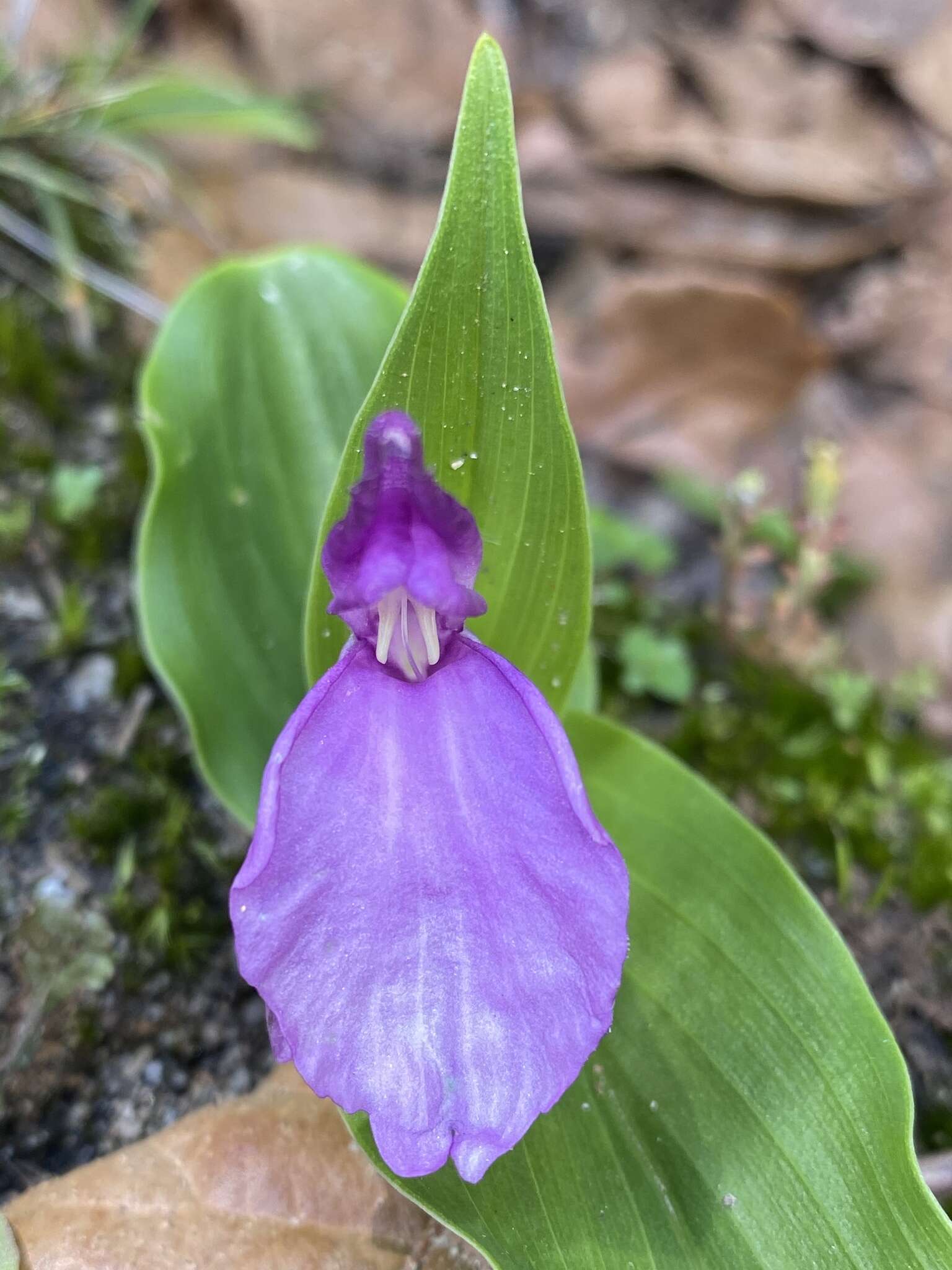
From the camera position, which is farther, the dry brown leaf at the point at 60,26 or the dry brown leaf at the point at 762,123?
the dry brown leaf at the point at 762,123

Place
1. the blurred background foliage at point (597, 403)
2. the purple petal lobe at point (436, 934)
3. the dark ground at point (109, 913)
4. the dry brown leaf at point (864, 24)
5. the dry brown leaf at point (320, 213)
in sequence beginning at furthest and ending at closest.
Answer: the dry brown leaf at point (320, 213) → the dry brown leaf at point (864, 24) → the blurred background foliage at point (597, 403) → the dark ground at point (109, 913) → the purple petal lobe at point (436, 934)

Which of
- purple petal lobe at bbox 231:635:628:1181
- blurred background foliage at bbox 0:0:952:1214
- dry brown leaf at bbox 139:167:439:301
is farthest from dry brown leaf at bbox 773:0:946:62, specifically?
purple petal lobe at bbox 231:635:628:1181

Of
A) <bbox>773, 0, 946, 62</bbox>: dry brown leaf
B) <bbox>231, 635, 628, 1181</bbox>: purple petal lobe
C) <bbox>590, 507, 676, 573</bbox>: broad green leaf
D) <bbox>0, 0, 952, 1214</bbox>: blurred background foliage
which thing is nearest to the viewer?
<bbox>231, 635, 628, 1181</bbox>: purple petal lobe

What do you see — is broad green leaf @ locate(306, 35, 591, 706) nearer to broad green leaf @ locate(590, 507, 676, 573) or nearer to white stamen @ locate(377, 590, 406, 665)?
white stamen @ locate(377, 590, 406, 665)

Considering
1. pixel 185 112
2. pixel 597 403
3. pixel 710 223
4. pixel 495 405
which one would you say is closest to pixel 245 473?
pixel 495 405

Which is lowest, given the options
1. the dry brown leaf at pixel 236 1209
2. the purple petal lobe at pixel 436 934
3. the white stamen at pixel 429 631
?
the dry brown leaf at pixel 236 1209

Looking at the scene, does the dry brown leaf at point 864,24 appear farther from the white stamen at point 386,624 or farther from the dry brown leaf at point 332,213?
the white stamen at point 386,624

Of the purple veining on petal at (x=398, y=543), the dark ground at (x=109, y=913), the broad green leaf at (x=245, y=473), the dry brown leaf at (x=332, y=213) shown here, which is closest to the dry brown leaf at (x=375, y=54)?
the dry brown leaf at (x=332, y=213)
